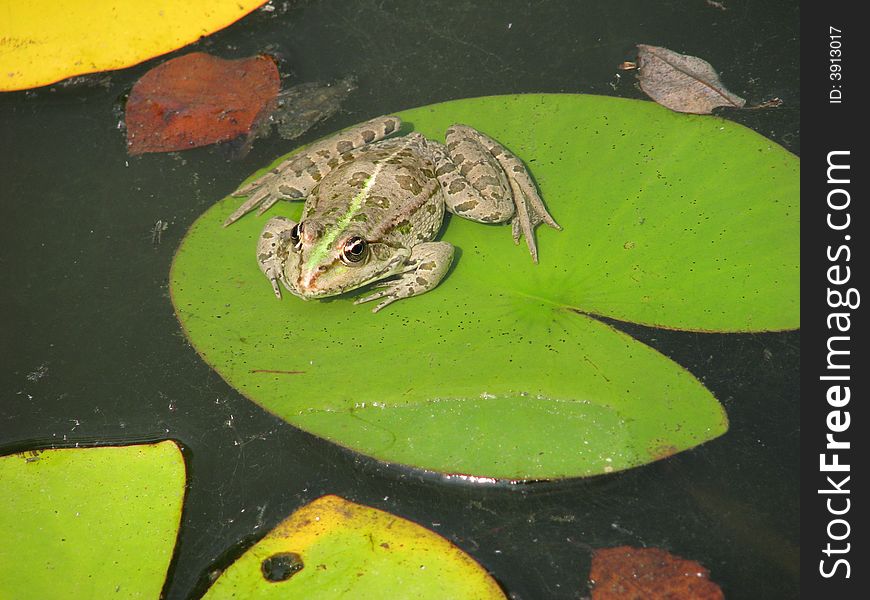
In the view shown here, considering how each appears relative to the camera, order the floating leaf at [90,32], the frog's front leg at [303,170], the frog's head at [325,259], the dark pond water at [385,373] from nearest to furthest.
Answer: the dark pond water at [385,373], the frog's head at [325,259], the frog's front leg at [303,170], the floating leaf at [90,32]

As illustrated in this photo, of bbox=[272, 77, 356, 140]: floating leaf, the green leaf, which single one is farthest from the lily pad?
bbox=[272, 77, 356, 140]: floating leaf

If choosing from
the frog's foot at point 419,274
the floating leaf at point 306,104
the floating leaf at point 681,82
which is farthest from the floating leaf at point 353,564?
the floating leaf at point 681,82

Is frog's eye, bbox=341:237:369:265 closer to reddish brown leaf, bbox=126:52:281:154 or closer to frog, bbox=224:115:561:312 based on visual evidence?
frog, bbox=224:115:561:312

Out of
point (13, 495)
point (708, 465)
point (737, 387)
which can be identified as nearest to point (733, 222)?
point (737, 387)

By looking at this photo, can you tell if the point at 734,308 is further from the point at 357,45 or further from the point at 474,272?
the point at 357,45

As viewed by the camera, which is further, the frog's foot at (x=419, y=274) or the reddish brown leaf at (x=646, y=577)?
the frog's foot at (x=419, y=274)

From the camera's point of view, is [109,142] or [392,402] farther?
[109,142]

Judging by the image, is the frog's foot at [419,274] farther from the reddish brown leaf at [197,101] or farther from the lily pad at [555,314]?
the reddish brown leaf at [197,101]
